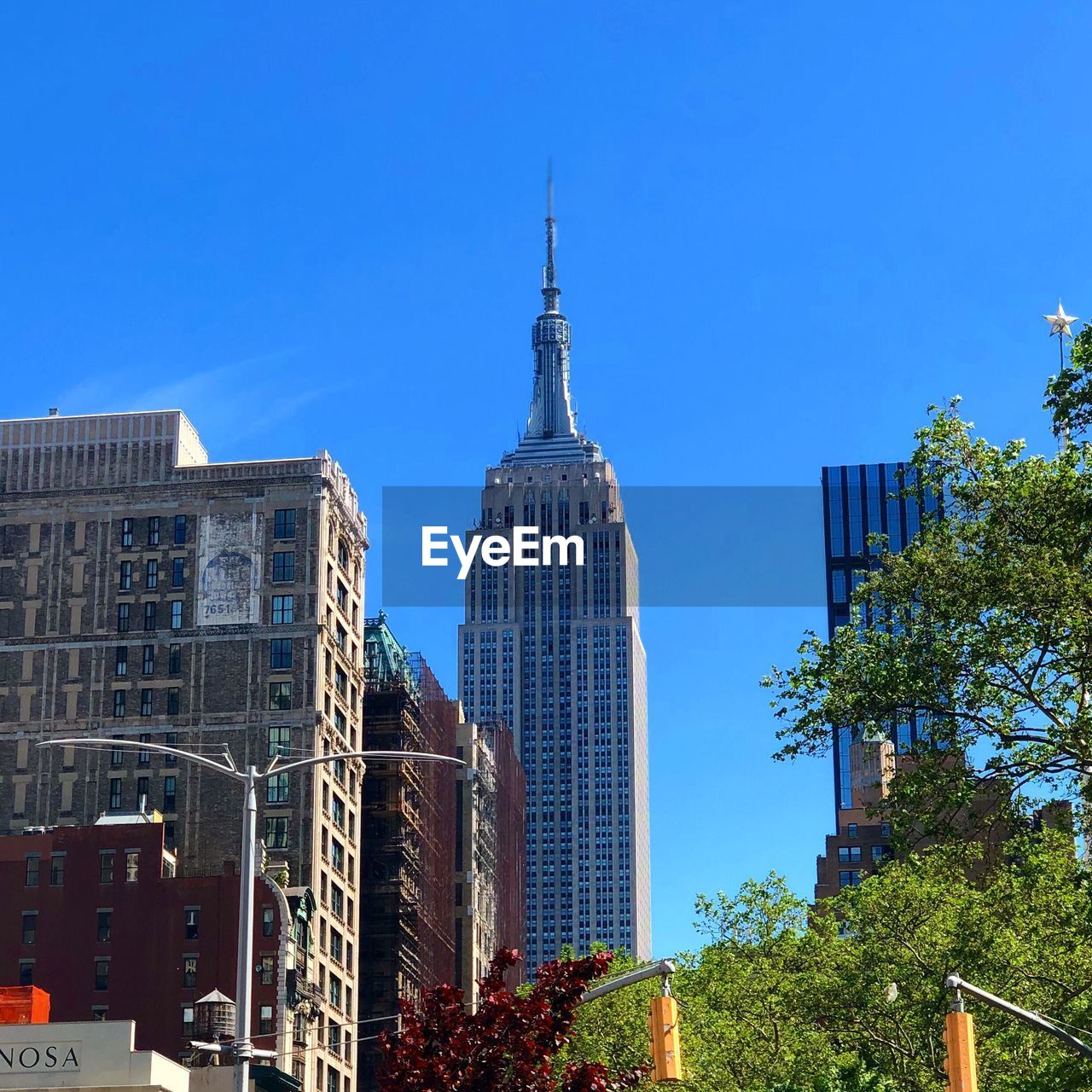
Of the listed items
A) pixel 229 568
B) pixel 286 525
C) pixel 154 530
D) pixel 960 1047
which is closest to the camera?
pixel 960 1047

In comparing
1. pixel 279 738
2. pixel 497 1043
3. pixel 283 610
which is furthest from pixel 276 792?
pixel 497 1043

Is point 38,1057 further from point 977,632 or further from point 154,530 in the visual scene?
point 154,530

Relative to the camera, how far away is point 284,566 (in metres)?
150

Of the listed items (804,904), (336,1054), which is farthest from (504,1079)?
(336,1054)

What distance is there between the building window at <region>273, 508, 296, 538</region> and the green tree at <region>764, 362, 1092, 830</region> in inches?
4347

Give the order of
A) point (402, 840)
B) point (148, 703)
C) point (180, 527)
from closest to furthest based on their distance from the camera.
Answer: point (148, 703), point (180, 527), point (402, 840)

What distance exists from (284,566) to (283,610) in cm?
341

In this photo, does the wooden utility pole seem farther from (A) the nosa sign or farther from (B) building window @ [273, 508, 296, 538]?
(B) building window @ [273, 508, 296, 538]

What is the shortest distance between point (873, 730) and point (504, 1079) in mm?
9895

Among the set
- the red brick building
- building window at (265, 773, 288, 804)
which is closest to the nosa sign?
the red brick building

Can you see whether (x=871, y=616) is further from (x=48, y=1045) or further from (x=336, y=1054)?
(x=336, y=1054)

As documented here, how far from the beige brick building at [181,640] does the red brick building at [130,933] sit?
44.8ft

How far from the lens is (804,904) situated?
84438mm

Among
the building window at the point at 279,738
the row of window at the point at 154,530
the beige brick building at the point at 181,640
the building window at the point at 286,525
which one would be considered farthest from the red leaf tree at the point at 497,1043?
the row of window at the point at 154,530
